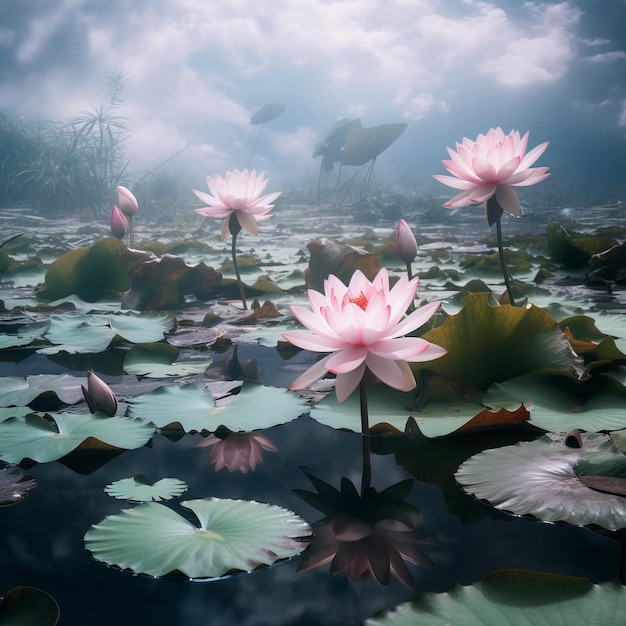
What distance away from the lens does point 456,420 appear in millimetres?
869

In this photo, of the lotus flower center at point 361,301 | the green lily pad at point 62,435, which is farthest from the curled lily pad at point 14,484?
the lotus flower center at point 361,301

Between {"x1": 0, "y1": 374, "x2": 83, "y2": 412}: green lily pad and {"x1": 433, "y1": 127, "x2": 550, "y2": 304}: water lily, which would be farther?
{"x1": 433, "y1": 127, "x2": 550, "y2": 304}: water lily

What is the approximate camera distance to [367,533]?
615 mm

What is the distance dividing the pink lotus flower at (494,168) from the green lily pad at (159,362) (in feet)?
2.18

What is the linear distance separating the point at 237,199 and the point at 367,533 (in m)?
1.27

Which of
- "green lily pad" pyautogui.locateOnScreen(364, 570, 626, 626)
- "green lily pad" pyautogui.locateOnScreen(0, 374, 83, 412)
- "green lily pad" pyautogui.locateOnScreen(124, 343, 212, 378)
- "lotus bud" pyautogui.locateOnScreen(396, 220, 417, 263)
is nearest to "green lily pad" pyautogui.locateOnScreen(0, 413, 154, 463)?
"green lily pad" pyautogui.locateOnScreen(0, 374, 83, 412)

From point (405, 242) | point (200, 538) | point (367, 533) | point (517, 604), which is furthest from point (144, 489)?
point (405, 242)

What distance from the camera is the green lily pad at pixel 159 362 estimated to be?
1.21 m

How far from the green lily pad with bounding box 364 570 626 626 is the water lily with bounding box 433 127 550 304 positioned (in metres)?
0.88

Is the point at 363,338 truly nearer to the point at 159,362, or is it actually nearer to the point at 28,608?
the point at 28,608

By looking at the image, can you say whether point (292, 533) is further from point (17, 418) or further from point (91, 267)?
point (91, 267)

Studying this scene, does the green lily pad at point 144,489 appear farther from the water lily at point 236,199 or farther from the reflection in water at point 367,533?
the water lily at point 236,199

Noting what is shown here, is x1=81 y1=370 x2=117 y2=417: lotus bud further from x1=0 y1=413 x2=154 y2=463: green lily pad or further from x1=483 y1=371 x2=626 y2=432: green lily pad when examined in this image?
x1=483 y1=371 x2=626 y2=432: green lily pad

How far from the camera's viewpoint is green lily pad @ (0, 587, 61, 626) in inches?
18.9
